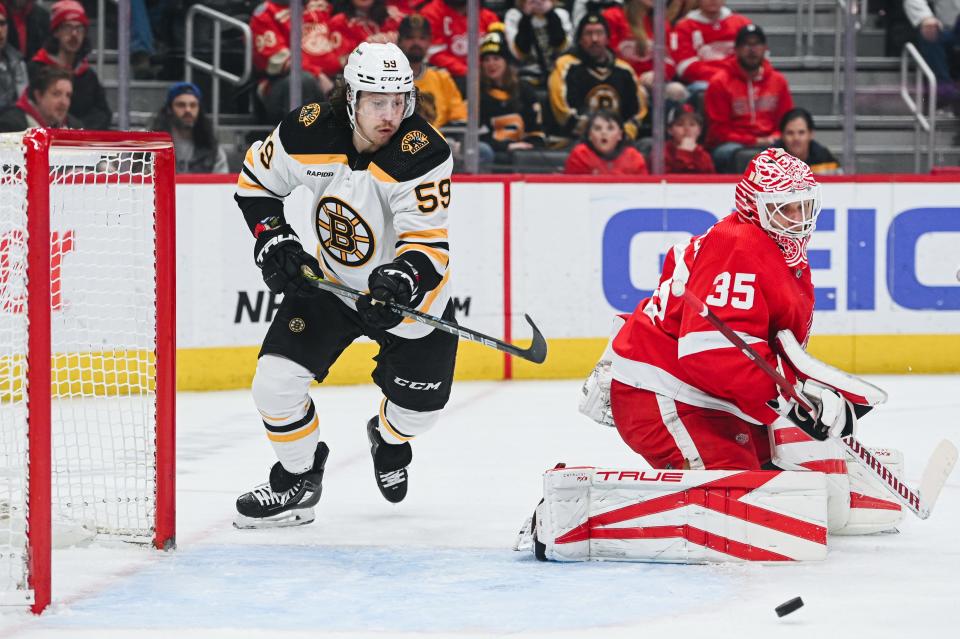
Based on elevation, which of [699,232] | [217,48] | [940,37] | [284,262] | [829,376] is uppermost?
[940,37]

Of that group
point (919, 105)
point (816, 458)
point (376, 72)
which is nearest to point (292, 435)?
point (376, 72)

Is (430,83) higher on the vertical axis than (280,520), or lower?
higher

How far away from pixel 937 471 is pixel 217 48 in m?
3.93

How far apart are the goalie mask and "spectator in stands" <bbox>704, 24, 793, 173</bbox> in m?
3.60

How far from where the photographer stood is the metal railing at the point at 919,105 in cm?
698

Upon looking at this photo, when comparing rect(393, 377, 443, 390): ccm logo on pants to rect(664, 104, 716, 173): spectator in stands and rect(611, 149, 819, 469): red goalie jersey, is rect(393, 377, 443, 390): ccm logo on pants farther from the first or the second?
rect(664, 104, 716, 173): spectator in stands

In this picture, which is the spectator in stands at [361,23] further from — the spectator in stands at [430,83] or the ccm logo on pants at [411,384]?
the ccm logo on pants at [411,384]

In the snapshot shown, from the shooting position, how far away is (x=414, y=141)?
3.57 meters

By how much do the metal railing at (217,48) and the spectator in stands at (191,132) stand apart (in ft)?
0.37

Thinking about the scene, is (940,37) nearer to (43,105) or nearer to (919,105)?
(919,105)

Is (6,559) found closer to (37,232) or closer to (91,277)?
(37,232)

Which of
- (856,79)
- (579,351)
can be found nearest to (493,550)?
(579,351)

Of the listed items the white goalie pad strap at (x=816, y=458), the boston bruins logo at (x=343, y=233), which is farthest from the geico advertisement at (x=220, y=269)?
the white goalie pad strap at (x=816, y=458)

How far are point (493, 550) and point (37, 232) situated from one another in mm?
1266
